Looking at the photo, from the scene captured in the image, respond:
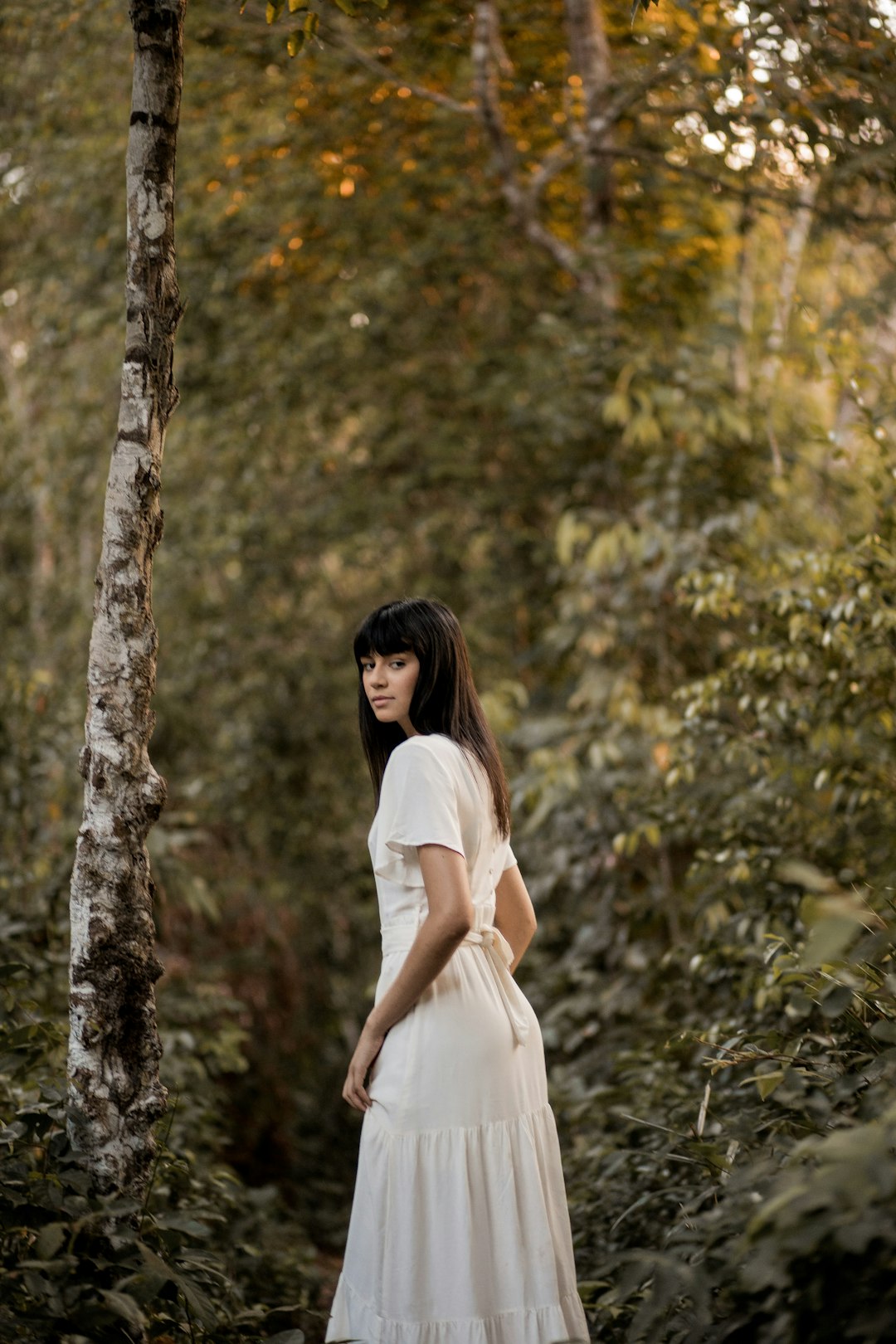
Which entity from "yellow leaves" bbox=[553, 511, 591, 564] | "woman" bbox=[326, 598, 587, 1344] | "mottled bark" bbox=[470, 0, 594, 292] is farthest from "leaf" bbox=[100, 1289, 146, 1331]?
"mottled bark" bbox=[470, 0, 594, 292]

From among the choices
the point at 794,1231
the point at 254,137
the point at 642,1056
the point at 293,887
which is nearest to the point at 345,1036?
the point at 293,887

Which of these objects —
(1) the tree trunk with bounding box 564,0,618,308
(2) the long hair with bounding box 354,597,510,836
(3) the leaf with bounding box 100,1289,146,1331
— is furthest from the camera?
(1) the tree trunk with bounding box 564,0,618,308

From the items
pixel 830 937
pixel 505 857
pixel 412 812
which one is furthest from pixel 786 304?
pixel 830 937

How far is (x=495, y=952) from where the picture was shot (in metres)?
2.27

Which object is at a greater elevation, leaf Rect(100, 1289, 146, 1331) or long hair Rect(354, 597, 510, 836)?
long hair Rect(354, 597, 510, 836)

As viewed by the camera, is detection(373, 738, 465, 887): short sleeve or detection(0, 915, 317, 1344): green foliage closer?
detection(0, 915, 317, 1344): green foliage

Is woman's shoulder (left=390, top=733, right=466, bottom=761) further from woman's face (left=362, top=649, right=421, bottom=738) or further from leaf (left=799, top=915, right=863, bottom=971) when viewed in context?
leaf (left=799, top=915, right=863, bottom=971)

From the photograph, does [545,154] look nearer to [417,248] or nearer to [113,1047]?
[417,248]

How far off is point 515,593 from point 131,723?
4.27 meters

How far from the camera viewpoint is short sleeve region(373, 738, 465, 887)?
2.02 m

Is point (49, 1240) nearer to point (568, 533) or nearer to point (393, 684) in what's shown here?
point (393, 684)

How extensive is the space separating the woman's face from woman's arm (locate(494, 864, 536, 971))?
1.38ft

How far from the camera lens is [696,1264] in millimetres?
1682

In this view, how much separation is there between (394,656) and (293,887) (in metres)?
4.68
